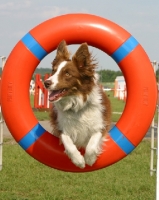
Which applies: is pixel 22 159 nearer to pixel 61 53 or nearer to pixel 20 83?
pixel 20 83

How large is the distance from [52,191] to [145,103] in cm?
220

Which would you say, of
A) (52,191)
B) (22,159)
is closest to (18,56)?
(52,191)

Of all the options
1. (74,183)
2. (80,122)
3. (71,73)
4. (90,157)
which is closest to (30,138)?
(80,122)

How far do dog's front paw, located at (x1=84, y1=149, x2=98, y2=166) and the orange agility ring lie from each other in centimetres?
18

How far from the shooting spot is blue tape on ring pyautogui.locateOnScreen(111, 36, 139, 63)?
6.16 m

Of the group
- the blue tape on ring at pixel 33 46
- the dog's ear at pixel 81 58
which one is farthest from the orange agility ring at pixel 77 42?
the dog's ear at pixel 81 58

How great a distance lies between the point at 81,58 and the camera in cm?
574

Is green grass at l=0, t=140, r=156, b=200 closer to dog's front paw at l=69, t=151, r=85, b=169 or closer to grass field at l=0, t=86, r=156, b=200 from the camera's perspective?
grass field at l=0, t=86, r=156, b=200

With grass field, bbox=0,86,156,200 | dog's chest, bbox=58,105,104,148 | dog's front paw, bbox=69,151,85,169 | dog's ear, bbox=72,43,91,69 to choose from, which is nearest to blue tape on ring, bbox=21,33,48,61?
dog's ear, bbox=72,43,91,69

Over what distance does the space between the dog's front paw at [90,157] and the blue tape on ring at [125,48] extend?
4.24ft

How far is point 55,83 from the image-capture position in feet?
17.8

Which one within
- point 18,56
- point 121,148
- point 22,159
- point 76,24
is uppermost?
point 76,24

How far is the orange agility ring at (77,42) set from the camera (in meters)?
6.11

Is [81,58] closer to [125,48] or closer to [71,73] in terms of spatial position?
[71,73]
